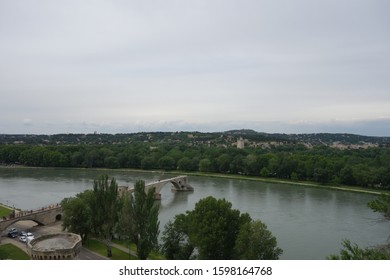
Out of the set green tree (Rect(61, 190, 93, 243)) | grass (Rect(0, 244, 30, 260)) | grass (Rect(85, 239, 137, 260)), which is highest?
green tree (Rect(61, 190, 93, 243))

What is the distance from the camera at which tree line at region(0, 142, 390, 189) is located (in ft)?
127

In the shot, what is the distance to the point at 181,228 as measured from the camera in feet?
50.3

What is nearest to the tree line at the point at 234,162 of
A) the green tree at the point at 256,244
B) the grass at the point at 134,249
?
the grass at the point at 134,249

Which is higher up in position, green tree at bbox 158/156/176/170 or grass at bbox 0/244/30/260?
green tree at bbox 158/156/176/170

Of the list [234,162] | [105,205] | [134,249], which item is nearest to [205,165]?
[234,162]

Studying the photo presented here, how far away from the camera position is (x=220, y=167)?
4803 cm

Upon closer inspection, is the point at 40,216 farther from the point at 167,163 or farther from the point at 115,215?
the point at 167,163

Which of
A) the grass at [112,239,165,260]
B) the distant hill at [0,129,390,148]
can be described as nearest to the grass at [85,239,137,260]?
the grass at [112,239,165,260]

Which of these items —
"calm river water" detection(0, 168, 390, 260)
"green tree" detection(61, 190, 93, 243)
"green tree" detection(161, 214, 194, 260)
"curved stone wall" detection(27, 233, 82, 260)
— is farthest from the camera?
"calm river water" detection(0, 168, 390, 260)

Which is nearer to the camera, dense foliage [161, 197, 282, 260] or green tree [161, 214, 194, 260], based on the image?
dense foliage [161, 197, 282, 260]

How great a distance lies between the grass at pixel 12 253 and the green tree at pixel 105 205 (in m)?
2.93

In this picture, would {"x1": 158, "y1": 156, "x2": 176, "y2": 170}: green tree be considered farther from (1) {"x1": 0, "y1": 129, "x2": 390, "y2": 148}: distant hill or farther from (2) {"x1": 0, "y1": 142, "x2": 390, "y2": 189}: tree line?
(1) {"x1": 0, "y1": 129, "x2": 390, "y2": 148}: distant hill

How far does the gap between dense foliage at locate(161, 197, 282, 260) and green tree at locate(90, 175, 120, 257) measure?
2.23 metres

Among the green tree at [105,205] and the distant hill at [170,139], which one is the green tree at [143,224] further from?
the distant hill at [170,139]
